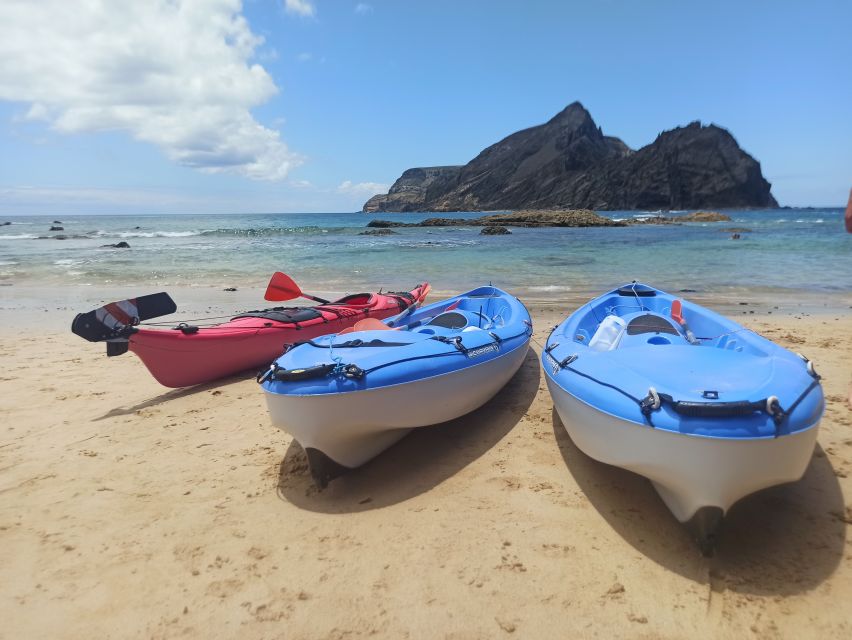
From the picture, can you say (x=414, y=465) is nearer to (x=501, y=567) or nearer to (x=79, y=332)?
(x=501, y=567)

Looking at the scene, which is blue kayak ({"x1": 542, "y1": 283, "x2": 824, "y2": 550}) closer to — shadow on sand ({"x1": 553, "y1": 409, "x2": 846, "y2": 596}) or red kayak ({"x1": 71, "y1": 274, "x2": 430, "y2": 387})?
shadow on sand ({"x1": 553, "y1": 409, "x2": 846, "y2": 596})

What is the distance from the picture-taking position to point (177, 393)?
556 cm

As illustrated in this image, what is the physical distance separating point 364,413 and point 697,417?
6.35ft

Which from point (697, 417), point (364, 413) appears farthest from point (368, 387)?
point (697, 417)

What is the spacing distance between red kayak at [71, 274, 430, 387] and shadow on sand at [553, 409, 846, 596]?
3005 mm

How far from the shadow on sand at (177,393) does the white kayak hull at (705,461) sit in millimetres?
4491

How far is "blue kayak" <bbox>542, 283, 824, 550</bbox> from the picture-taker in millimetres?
2408

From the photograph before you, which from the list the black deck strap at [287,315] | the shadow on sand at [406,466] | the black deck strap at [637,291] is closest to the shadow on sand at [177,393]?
the black deck strap at [287,315]

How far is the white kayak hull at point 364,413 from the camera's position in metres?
3.21

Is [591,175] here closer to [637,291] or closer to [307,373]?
[637,291]

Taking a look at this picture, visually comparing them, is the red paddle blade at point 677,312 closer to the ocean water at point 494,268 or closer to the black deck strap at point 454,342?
the black deck strap at point 454,342

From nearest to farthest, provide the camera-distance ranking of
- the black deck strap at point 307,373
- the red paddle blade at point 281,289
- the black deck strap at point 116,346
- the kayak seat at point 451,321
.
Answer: the black deck strap at point 307,373, the black deck strap at point 116,346, the kayak seat at point 451,321, the red paddle blade at point 281,289

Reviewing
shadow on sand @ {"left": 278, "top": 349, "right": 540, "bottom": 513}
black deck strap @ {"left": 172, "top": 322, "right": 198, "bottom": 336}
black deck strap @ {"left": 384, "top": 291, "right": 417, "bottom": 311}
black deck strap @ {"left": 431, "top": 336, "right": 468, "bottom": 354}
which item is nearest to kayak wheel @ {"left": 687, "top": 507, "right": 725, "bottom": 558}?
shadow on sand @ {"left": 278, "top": 349, "right": 540, "bottom": 513}

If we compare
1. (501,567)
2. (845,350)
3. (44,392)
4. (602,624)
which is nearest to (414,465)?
(501,567)
